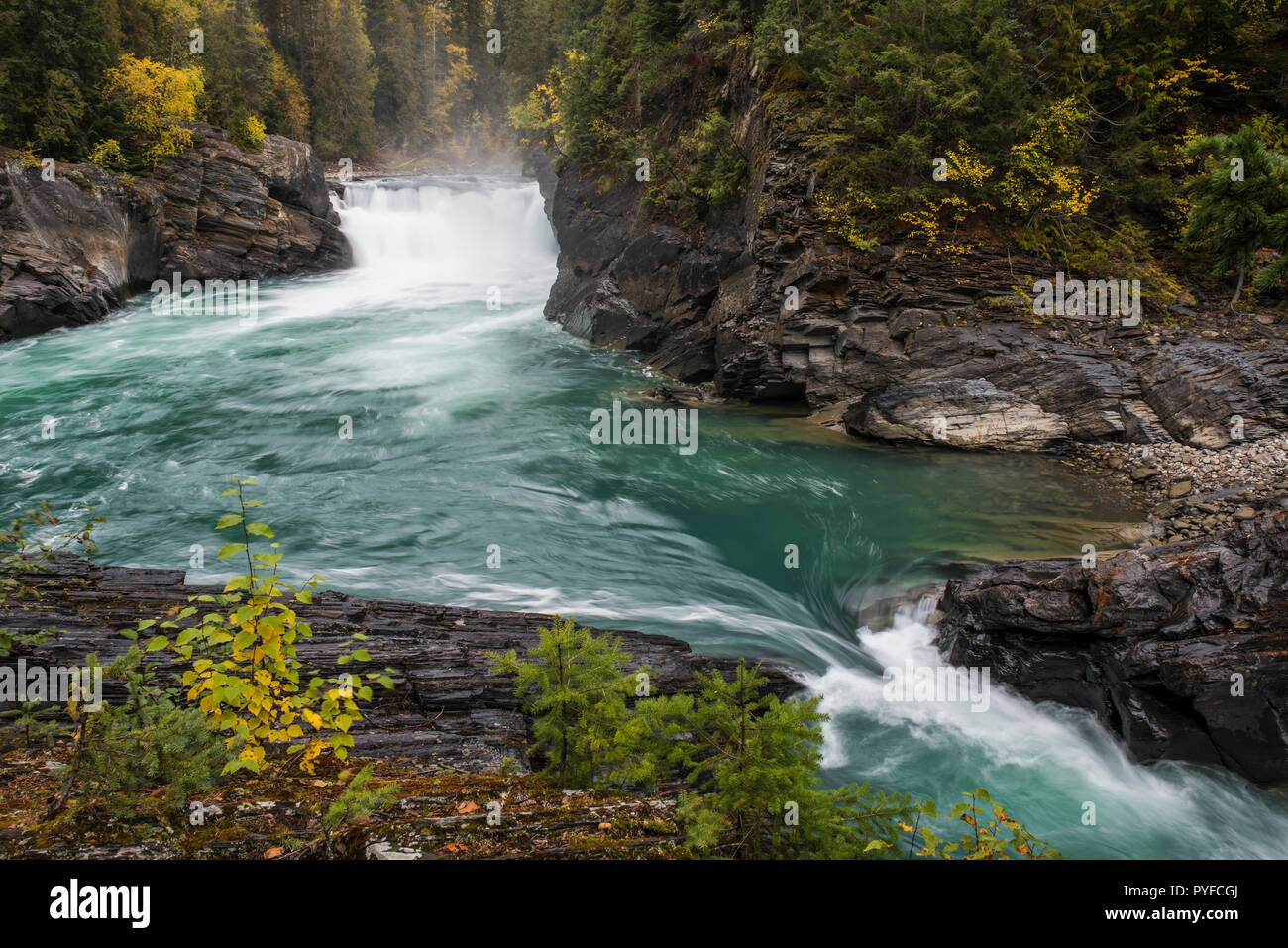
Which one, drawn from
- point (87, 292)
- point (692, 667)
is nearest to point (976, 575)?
point (692, 667)

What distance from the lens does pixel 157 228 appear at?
84.7 feet

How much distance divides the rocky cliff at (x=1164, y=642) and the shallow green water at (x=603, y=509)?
0.34 meters

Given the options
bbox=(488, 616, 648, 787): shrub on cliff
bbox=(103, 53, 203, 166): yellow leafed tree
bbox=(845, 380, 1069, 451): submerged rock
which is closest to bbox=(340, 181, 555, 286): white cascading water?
bbox=(103, 53, 203, 166): yellow leafed tree

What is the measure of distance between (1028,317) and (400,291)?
25.3 metres

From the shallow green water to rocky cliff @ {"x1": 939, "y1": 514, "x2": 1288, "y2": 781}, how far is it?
0.34 metres

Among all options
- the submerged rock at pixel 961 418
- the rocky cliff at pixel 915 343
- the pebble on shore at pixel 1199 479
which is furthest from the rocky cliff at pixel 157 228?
the pebble on shore at pixel 1199 479

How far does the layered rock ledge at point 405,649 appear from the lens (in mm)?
5141

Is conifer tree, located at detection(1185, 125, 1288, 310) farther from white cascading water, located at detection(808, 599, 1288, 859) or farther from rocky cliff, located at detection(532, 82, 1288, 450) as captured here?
white cascading water, located at detection(808, 599, 1288, 859)

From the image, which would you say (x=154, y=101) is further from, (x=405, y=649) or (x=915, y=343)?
(x=405, y=649)

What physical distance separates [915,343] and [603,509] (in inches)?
285

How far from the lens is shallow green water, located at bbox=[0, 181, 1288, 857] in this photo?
7109 millimetres

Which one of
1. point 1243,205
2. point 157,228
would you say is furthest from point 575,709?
point 157,228

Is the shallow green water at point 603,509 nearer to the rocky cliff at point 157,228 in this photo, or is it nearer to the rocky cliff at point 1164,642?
the rocky cliff at point 1164,642

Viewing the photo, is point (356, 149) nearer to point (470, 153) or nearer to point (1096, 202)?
point (470, 153)
